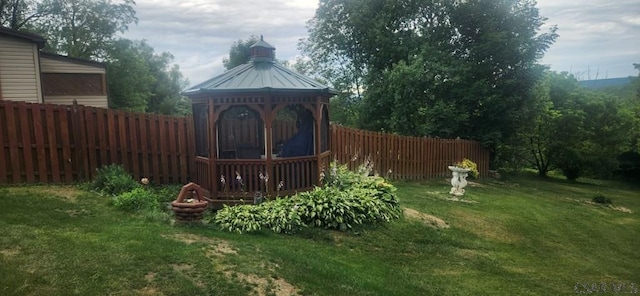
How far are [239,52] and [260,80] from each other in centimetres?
1664

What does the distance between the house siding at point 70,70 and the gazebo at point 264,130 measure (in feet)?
32.9

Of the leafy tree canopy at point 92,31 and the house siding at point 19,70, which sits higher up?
the leafy tree canopy at point 92,31

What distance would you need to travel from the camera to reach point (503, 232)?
8906mm

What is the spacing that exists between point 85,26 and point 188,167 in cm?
2253

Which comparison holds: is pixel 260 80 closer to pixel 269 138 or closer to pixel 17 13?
pixel 269 138

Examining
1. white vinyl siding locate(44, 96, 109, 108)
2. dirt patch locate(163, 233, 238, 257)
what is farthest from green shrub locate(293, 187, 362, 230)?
white vinyl siding locate(44, 96, 109, 108)

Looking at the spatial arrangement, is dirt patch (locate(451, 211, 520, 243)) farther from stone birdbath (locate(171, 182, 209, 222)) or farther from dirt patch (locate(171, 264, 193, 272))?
dirt patch (locate(171, 264, 193, 272))

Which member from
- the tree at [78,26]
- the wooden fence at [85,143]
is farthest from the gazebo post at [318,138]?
the tree at [78,26]

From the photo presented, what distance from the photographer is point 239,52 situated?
2394 cm

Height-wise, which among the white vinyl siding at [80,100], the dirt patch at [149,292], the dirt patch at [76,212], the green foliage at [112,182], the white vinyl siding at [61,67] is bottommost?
the dirt patch at [149,292]

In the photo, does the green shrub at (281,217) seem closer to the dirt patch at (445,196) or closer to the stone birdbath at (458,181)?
the dirt patch at (445,196)

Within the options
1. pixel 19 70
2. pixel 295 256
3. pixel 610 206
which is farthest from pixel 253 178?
pixel 610 206

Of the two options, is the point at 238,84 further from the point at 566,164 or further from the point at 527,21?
the point at 566,164

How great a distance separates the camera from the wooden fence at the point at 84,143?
7.83m
